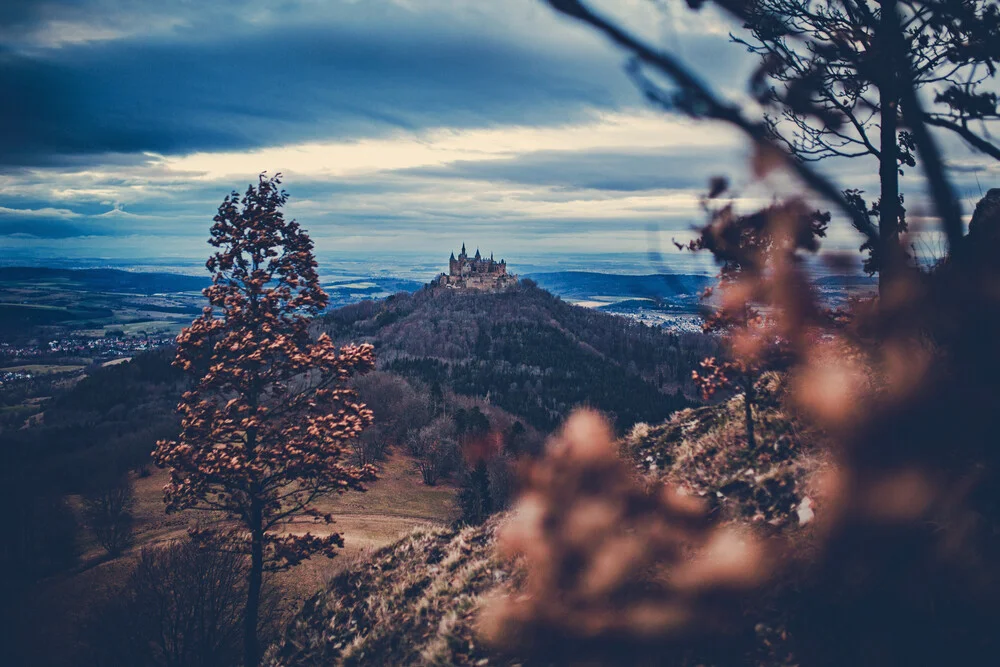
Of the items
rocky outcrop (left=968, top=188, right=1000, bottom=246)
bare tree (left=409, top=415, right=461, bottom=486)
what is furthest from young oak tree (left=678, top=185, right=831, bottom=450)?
bare tree (left=409, top=415, right=461, bottom=486)

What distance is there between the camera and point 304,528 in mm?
33812

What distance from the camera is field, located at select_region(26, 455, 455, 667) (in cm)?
1920

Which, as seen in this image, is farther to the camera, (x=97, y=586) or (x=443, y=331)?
(x=443, y=331)

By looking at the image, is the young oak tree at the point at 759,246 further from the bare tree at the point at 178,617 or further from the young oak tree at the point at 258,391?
the bare tree at the point at 178,617

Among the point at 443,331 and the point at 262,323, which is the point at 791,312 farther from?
the point at 443,331

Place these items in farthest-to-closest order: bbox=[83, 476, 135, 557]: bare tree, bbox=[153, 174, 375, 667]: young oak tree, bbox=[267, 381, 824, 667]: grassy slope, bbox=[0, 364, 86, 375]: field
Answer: bbox=[0, 364, 86, 375]: field, bbox=[83, 476, 135, 557]: bare tree, bbox=[153, 174, 375, 667]: young oak tree, bbox=[267, 381, 824, 667]: grassy slope

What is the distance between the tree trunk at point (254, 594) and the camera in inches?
476

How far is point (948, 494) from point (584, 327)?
193 meters

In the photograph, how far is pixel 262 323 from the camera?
41.9 ft

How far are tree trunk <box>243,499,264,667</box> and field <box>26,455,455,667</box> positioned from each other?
Result: 3.61 metres

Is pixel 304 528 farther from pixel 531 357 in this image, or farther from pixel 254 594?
pixel 531 357

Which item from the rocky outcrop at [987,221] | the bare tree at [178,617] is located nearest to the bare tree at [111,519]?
the bare tree at [178,617]

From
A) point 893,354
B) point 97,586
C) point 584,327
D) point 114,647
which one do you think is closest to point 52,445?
point 97,586

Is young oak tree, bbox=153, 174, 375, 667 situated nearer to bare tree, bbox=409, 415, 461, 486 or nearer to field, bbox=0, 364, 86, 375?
bare tree, bbox=409, 415, 461, 486
